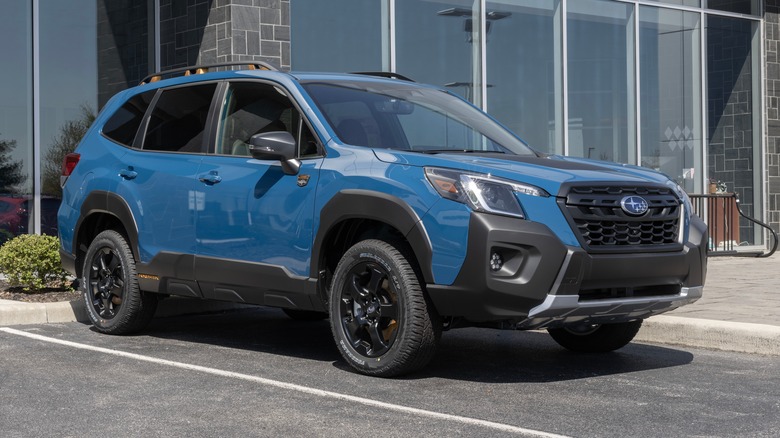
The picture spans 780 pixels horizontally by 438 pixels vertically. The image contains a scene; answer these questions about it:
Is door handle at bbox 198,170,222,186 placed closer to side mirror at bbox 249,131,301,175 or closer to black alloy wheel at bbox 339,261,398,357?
side mirror at bbox 249,131,301,175

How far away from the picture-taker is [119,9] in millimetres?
14711

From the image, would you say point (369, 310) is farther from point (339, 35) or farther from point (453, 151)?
point (339, 35)

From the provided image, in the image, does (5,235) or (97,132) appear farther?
(5,235)

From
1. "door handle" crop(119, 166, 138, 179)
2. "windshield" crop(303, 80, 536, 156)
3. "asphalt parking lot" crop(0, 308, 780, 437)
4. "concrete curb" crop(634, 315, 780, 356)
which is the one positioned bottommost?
"asphalt parking lot" crop(0, 308, 780, 437)

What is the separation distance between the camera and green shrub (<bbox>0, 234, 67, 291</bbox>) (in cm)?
1005

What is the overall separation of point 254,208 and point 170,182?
3.19 ft

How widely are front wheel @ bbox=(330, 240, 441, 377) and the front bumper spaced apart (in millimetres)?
142

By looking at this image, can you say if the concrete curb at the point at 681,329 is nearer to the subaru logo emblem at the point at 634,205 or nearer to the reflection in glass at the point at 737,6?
the subaru logo emblem at the point at 634,205

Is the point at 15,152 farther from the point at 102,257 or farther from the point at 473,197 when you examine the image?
the point at 473,197

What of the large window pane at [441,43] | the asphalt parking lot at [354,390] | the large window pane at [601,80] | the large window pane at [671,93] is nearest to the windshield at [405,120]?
the asphalt parking lot at [354,390]

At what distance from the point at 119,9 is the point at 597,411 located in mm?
10651

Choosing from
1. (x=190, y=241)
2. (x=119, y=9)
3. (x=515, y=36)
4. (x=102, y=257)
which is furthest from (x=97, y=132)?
(x=515, y=36)

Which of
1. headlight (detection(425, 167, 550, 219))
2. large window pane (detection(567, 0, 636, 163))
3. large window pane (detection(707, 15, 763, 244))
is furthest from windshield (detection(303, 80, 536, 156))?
large window pane (detection(707, 15, 763, 244))

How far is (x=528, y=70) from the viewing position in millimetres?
16422
